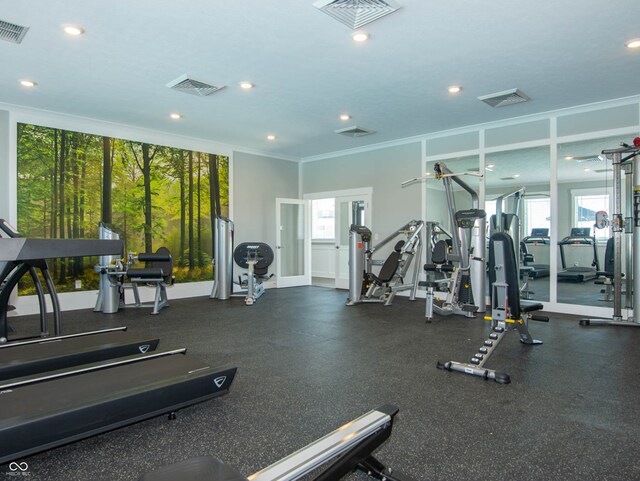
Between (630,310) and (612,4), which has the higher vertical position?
(612,4)

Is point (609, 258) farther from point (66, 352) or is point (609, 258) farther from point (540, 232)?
point (66, 352)

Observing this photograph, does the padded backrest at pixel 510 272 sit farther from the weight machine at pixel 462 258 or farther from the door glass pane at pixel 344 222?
the door glass pane at pixel 344 222

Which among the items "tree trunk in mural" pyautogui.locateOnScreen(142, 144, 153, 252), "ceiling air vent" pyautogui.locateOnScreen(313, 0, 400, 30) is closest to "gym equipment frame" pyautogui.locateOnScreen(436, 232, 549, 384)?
"ceiling air vent" pyautogui.locateOnScreen(313, 0, 400, 30)

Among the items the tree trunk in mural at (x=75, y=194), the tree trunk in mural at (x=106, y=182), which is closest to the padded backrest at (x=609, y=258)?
the tree trunk in mural at (x=106, y=182)

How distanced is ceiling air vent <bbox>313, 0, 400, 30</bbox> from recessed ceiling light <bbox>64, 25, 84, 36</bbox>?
82.2 inches

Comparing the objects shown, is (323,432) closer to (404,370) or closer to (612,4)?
(404,370)

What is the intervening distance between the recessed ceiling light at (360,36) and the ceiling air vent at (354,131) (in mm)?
2899

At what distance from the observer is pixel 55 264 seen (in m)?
5.92

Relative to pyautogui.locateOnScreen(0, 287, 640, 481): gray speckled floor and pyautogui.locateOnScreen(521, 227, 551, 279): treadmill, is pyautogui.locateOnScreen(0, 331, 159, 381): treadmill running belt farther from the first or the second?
pyautogui.locateOnScreen(521, 227, 551, 279): treadmill

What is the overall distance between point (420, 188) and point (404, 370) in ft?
15.0

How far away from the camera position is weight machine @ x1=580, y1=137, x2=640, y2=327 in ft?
15.9

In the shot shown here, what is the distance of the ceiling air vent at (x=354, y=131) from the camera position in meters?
6.79

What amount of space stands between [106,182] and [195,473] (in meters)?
6.31

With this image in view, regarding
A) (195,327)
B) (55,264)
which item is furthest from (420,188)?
(55,264)
